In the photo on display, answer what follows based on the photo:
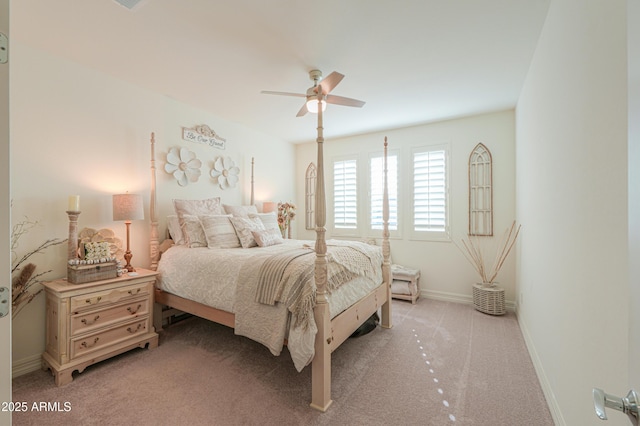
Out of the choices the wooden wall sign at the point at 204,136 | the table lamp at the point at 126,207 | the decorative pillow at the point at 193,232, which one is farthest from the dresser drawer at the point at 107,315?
the wooden wall sign at the point at 204,136

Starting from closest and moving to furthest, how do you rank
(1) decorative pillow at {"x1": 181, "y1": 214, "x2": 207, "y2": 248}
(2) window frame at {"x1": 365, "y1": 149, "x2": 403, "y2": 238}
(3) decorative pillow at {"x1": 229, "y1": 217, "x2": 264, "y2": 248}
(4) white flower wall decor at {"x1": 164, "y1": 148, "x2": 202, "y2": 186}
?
(1) decorative pillow at {"x1": 181, "y1": 214, "x2": 207, "y2": 248}, (3) decorative pillow at {"x1": 229, "y1": 217, "x2": 264, "y2": 248}, (4) white flower wall decor at {"x1": 164, "y1": 148, "x2": 202, "y2": 186}, (2) window frame at {"x1": 365, "y1": 149, "x2": 403, "y2": 238}

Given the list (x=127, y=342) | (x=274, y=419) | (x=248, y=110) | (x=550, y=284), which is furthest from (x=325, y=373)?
(x=248, y=110)

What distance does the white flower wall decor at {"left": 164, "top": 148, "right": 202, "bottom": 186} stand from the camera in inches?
133

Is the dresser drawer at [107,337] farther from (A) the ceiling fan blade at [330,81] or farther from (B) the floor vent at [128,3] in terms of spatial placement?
(A) the ceiling fan blade at [330,81]

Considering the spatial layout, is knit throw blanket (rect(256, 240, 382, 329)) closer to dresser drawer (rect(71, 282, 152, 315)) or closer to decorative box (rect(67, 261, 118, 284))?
dresser drawer (rect(71, 282, 152, 315))

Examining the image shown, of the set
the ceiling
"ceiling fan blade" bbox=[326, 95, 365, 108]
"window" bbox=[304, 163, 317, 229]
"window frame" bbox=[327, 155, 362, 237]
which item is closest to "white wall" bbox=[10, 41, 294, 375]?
the ceiling

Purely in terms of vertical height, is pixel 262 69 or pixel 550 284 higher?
pixel 262 69

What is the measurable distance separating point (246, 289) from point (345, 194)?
3142 mm

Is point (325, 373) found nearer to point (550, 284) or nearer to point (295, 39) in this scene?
point (550, 284)

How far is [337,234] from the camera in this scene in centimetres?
504


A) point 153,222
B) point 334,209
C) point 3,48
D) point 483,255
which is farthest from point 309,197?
point 3,48

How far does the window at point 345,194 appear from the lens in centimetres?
489

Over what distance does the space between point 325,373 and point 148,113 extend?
3.28 metres

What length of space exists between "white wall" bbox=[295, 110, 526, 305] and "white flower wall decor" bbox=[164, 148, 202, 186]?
1968 millimetres
